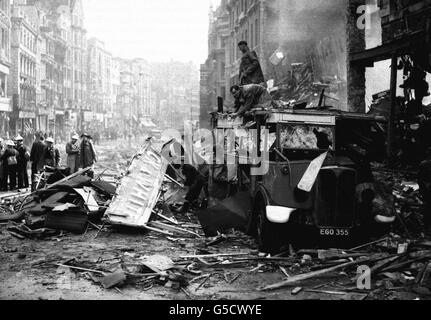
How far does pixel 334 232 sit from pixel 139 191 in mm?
4885

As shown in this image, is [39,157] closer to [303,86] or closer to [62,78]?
[303,86]

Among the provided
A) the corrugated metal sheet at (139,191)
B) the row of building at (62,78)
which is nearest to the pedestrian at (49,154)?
the corrugated metal sheet at (139,191)

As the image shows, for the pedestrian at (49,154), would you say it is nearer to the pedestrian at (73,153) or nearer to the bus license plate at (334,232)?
the pedestrian at (73,153)

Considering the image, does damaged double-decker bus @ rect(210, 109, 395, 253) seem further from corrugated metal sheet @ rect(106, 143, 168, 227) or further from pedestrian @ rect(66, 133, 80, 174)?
pedestrian @ rect(66, 133, 80, 174)

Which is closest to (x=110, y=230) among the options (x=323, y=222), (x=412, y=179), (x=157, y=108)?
(x=323, y=222)

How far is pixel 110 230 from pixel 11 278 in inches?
137

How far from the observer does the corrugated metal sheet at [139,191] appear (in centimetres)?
1014

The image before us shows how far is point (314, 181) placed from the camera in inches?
302

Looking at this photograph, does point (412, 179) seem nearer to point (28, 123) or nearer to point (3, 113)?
point (3, 113)

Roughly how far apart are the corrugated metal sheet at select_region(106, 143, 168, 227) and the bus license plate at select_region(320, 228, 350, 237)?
161 inches

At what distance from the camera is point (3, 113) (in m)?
48.3

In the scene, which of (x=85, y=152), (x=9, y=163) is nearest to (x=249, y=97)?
(x=85, y=152)

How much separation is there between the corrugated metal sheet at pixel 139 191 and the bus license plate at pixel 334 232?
4095 millimetres

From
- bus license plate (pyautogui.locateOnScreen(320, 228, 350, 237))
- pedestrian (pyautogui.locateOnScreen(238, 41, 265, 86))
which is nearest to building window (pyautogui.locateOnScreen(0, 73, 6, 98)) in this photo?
pedestrian (pyautogui.locateOnScreen(238, 41, 265, 86))
